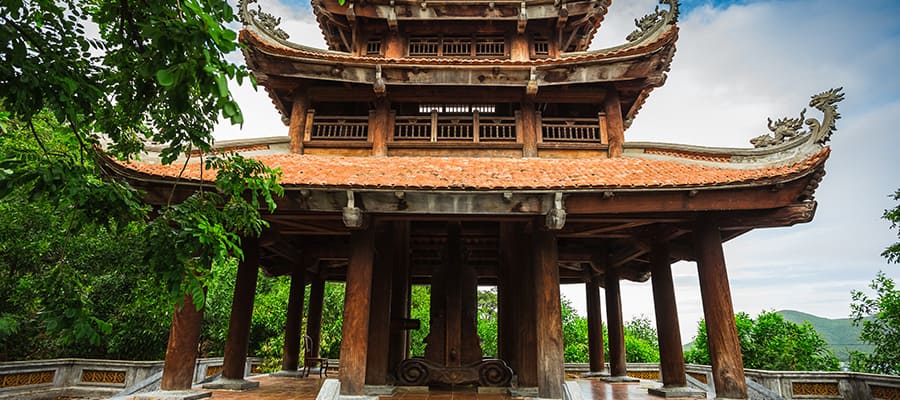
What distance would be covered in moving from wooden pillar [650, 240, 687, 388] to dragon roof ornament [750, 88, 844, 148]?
9.21 feet

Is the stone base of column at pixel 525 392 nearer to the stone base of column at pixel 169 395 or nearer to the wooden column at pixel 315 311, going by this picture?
the stone base of column at pixel 169 395

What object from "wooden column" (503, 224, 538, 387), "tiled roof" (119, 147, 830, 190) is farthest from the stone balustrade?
"wooden column" (503, 224, 538, 387)

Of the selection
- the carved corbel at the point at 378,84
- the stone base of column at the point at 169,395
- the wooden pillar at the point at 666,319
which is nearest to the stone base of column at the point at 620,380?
the wooden pillar at the point at 666,319

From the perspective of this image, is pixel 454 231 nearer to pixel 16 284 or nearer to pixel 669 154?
pixel 669 154

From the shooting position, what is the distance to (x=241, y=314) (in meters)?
9.56

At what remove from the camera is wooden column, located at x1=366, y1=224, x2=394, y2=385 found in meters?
8.80

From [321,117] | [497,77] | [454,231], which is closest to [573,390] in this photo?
[454,231]

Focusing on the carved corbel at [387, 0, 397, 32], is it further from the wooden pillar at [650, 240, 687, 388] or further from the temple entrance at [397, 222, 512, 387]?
the wooden pillar at [650, 240, 687, 388]

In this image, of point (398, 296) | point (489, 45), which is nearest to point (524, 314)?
point (398, 296)

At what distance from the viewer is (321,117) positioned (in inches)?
415

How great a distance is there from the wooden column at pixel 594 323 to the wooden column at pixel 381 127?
755cm

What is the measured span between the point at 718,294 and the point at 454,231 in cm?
522

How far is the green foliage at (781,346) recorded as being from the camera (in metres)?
13.8

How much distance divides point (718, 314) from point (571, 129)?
4.96 meters
